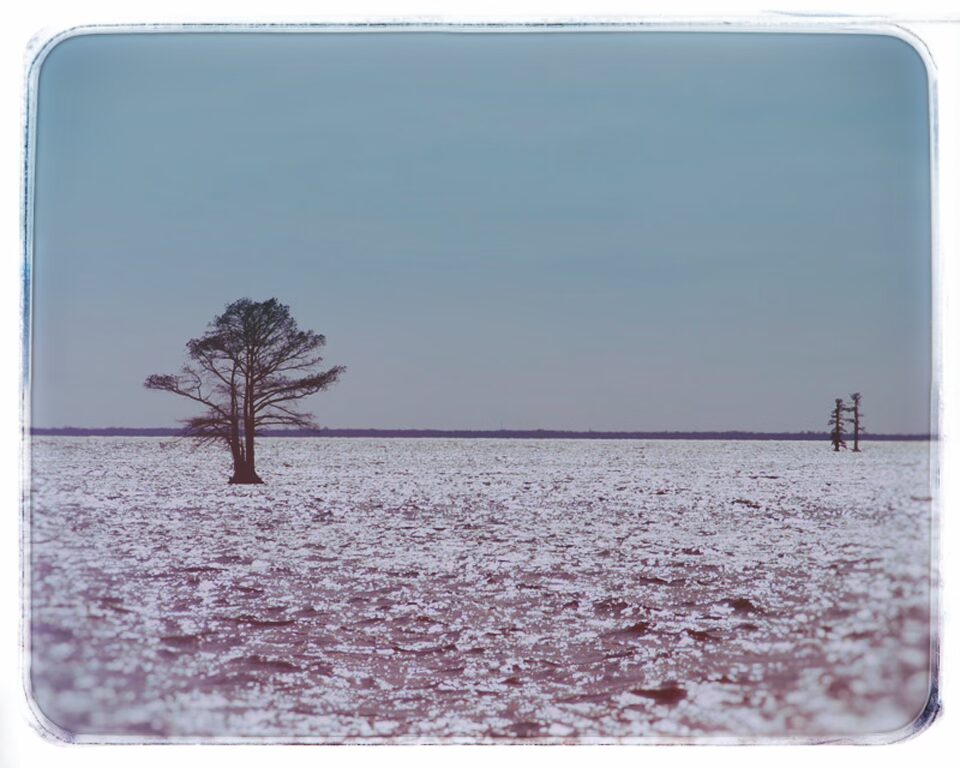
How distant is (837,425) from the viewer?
2701 mm

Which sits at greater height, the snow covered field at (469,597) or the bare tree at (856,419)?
the bare tree at (856,419)

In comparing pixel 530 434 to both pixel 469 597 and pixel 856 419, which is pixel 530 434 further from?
pixel 856 419

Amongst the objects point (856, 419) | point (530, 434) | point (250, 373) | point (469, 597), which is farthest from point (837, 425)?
point (250, 373)

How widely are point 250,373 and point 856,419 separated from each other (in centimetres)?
191

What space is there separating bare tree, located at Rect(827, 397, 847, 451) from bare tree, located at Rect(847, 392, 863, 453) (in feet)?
0.18

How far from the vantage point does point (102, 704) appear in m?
1.89

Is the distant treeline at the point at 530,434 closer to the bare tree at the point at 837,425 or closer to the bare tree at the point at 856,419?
the bare tree at the point at 837,425

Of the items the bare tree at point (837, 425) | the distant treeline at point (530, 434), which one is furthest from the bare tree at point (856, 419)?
the distant treeline at point (530, 434)

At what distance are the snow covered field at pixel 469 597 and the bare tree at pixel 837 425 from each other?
7 centimetres

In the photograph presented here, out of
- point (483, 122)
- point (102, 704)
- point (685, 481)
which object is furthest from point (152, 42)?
point (685, 481)

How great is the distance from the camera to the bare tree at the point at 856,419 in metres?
2.51

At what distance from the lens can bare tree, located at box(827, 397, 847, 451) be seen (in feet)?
8.76
